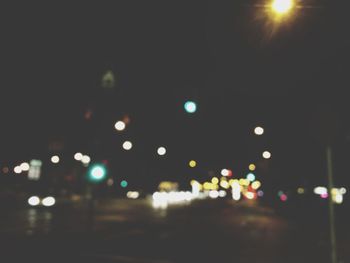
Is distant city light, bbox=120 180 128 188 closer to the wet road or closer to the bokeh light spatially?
the bokeh light

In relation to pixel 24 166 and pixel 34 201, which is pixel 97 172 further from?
pixel 24 166

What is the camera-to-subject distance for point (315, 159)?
3922cm

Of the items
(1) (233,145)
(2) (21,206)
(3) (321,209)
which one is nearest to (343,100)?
(3) (321,209)

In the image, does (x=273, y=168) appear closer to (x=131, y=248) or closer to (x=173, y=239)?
(x=173, y=239)

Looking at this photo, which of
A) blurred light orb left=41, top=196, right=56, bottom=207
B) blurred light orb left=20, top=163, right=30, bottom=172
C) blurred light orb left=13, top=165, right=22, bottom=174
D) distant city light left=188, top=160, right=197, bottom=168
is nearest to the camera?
blurred light orb left=41, top=196, right=56, bottom=207

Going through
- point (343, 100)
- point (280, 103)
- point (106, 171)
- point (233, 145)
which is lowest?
point (106, 171)

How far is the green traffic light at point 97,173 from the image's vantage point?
1645 cm

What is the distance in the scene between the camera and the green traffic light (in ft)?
54.0

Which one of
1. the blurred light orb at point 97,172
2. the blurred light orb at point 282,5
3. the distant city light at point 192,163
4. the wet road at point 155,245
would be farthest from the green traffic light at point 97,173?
the distant city light at point 192,163

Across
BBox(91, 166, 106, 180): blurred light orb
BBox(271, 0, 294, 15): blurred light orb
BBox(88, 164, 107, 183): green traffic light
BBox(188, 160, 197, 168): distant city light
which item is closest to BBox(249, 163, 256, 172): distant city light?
BBox(188, 160, 197, 168): distant city light

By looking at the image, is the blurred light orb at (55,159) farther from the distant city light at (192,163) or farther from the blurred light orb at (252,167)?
the distant city light at (192,163)

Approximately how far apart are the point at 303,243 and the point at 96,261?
875 cm

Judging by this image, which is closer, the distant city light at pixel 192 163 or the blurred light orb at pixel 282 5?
the blurred light orb at pixel 282 5

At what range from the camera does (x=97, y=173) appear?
1645cm
